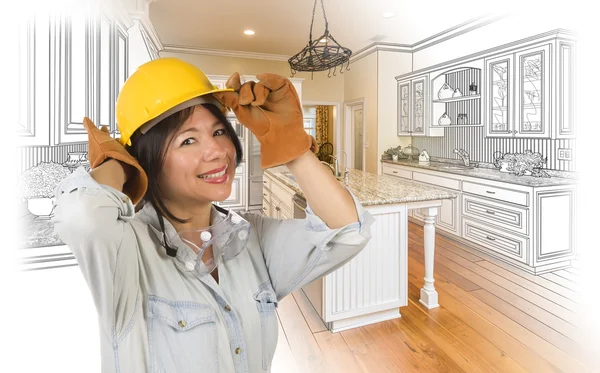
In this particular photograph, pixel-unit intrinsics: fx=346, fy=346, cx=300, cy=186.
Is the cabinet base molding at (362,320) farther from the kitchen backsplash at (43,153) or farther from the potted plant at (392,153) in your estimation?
the potted plant at (392,153)

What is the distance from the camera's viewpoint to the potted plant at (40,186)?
1906 mm

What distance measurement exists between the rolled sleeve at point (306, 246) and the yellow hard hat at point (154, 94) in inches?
14.3

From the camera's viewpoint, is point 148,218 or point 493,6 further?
point 493,6

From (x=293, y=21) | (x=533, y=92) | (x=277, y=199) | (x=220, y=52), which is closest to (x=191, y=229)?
(x=277, y=199)

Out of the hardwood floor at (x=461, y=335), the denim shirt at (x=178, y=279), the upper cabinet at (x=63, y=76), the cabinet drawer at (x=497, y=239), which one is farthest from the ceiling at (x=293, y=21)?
the denim shirt at (x=178, y=279)

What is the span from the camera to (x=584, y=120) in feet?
11.2

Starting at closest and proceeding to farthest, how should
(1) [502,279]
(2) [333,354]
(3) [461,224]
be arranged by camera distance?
(2) [333,354]
(1) [502,279]
(3) [461,224]

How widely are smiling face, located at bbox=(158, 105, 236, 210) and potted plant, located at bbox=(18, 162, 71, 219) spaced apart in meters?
1.64

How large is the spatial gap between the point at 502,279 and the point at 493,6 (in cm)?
326

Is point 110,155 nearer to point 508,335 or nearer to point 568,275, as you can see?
point 508,335

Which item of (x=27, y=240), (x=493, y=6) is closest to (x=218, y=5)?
(x=493, y=6)

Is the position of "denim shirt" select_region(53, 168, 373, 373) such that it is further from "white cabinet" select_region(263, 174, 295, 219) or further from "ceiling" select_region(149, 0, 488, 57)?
"ceiling" select_region(149, 0, 488, 57)

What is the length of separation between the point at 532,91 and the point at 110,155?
4.27 metres

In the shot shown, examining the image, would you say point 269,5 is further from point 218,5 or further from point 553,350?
point 553,350
